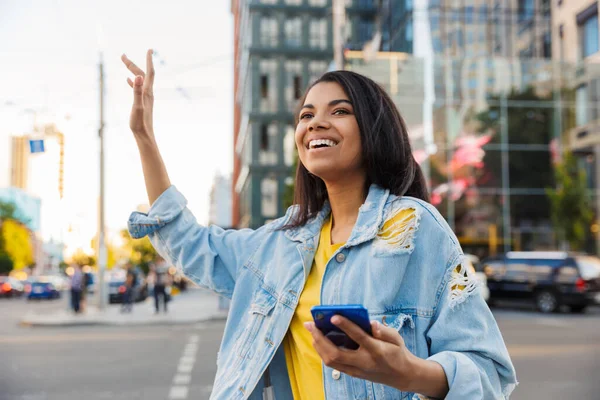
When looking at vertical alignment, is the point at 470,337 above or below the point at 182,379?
above

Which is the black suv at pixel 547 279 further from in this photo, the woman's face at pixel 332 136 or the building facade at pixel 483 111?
the woman's face at pixel 332 136

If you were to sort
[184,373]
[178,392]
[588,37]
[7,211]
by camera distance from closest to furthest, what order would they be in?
[178,392]
[184,373]
[588,37]
[7,211]

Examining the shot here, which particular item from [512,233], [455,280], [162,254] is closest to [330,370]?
[455,280]

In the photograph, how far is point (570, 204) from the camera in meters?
25.5

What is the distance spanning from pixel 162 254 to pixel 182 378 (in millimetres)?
7108

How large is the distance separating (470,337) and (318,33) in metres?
44.0

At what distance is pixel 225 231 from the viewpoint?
219 centimetres

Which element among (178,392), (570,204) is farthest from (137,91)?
(570,204)

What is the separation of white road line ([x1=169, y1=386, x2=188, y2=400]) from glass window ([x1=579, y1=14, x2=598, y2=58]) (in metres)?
23.1

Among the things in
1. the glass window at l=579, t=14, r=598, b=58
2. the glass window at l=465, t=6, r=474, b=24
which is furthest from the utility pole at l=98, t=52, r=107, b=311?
the glass window at l=579, t=14, r=598, b=58

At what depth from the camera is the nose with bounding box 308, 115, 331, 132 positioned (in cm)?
190

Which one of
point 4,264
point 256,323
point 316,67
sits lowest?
point 4,264

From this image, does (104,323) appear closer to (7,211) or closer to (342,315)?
(342,315)

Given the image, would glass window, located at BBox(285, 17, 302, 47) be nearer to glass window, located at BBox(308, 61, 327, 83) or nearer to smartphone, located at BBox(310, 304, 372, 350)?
glass window, located at BBox(308, 61, 327, 83)
